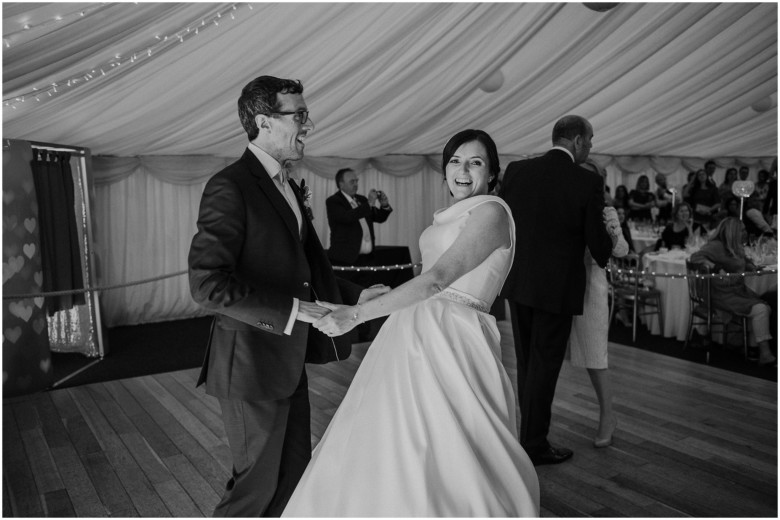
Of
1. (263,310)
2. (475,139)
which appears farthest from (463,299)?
(263,310)

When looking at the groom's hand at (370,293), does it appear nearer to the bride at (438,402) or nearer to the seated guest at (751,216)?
the bride at (438,402)

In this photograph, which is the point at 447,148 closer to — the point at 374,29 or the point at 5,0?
the point at 5,0

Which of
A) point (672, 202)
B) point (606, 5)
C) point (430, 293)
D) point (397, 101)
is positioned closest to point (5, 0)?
point (430, 293)

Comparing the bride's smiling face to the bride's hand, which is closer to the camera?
the bride's hand

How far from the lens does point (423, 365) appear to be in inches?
78.2

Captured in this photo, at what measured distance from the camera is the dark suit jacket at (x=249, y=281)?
179cm

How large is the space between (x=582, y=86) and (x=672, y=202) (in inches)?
151

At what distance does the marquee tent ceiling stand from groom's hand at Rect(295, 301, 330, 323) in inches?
74.8

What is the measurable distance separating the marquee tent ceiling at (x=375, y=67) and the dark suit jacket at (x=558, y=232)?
1724 millimetres

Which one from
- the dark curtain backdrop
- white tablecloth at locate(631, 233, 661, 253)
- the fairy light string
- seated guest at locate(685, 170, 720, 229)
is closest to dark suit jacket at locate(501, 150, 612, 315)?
the fairy light string

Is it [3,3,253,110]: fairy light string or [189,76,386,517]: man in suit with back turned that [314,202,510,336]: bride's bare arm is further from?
[3,3,253,110]: fairy light string

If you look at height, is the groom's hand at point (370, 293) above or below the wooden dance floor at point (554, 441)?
above

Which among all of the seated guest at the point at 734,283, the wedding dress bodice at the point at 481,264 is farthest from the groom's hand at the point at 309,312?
the seated guest at the point at 734,283

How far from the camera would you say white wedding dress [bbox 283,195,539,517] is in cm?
184
